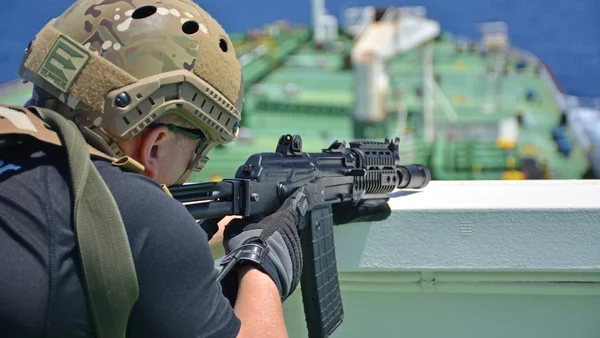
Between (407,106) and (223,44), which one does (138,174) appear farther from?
(407,106)

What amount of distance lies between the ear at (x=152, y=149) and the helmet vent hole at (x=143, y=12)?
0.21m

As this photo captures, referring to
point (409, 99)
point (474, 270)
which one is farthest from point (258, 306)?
point (409, 99)

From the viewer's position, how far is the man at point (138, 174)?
124 cm

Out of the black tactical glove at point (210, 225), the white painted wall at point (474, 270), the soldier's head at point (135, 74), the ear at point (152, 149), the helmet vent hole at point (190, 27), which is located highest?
the helmet vent hole at point (190, 27)

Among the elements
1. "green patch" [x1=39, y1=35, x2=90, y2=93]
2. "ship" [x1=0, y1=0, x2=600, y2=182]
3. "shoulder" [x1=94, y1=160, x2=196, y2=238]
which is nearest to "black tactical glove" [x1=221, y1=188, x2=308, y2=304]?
"shoulder" [x1=94, y1=160, x2=196, y2=238]

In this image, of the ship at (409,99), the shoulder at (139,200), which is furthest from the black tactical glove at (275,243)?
the ship at (409,99)

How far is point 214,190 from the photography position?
1.86 metres

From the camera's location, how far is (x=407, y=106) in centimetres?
2219

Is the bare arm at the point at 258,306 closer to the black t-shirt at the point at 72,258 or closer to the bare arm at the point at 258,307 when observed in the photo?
the bare arm at the point at 258,307

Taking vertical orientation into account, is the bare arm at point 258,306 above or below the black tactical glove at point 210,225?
below

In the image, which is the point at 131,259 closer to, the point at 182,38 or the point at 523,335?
the point at 182,38

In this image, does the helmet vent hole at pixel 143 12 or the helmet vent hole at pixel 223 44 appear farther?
the helmet vent hole at pixel 223 44

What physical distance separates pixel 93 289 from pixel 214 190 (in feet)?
2.07

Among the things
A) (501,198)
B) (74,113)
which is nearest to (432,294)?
(501,198)
